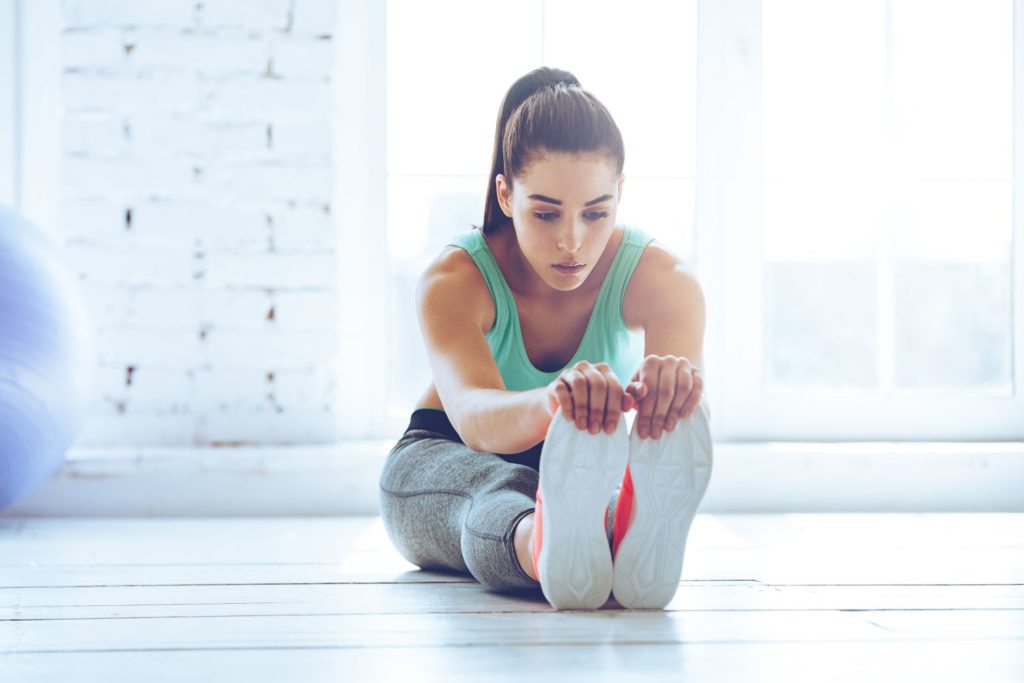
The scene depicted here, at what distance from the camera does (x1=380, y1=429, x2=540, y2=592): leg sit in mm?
1412

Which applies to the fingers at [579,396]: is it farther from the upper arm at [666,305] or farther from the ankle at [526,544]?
the upper arm at [666,305]

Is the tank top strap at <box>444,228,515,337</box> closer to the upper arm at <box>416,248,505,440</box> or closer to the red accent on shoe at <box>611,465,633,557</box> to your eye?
the upper arm at <box>416,248,505,440</box>

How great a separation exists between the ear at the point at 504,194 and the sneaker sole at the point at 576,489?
19.7 inches

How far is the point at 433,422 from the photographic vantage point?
1.83m

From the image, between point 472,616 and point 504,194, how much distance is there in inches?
25.2

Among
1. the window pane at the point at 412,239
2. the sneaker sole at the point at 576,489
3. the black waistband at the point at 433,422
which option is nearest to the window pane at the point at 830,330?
the window pane at the point at 412,239

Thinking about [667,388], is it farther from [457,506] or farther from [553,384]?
[457,506]

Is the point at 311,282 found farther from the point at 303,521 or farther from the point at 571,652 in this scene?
the point at 571,652

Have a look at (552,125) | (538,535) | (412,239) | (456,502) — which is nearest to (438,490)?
(456,502)

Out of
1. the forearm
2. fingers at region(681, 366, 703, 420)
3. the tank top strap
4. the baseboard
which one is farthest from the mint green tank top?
the baseboard

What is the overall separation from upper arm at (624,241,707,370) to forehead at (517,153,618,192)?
0.20 meters

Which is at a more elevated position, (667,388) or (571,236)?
(571,236)

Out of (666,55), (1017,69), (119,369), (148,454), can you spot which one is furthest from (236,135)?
(1017,69)

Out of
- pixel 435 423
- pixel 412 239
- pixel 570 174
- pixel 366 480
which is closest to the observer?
pixel 570 174
